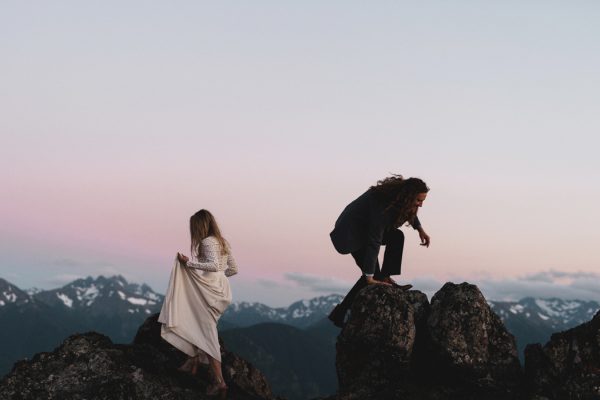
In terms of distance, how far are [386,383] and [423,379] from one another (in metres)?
1.39

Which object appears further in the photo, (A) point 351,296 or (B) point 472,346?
(A) point 351,296

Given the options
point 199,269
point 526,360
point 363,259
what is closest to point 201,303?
point 199,269

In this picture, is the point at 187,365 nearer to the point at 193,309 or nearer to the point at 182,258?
the point at 193,309

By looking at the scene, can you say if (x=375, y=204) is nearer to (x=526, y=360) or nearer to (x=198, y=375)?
(x=526, y=360)

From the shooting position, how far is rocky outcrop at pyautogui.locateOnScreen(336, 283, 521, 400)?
16.0 metres

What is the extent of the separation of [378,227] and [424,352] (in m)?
3.84

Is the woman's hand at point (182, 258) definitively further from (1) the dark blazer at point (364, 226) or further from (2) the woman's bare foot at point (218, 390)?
(1) the dark blazer at point (364, 226)

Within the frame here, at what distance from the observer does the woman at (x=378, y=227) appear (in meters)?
16.3

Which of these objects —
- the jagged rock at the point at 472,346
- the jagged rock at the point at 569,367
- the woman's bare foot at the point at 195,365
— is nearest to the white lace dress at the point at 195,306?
the woman's bare foot at the point at 195,365

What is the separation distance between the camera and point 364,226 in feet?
55.5

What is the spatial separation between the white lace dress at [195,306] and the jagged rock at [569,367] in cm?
836

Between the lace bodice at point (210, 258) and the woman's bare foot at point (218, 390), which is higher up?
the lace bodice at point (210, 258)

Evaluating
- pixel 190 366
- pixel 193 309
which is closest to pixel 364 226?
pixel 193 309

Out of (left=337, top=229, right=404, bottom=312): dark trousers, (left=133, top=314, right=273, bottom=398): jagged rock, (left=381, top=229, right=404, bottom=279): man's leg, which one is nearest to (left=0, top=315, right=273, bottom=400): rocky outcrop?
(left=133, top=314, right=273, bottom=398): jagged rock
